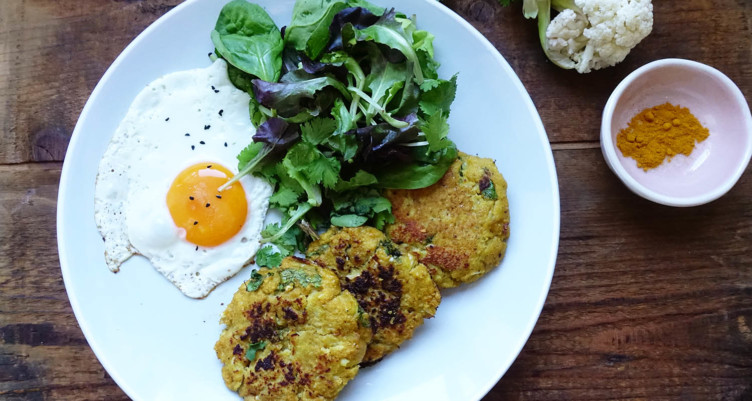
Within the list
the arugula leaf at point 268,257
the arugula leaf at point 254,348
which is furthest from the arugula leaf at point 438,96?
the arugula leaf at point 254,348

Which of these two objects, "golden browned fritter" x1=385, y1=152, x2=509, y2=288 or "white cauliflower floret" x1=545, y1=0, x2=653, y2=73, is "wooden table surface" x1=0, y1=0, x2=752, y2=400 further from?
"golden browned fritter" x1=385, y1=152, x2=509, y2=288

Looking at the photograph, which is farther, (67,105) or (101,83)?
(67,105)

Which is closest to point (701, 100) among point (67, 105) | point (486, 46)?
point (486, 46)

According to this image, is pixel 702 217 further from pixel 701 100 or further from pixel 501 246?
pixel 501 246

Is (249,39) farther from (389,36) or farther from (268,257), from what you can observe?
(268,257)

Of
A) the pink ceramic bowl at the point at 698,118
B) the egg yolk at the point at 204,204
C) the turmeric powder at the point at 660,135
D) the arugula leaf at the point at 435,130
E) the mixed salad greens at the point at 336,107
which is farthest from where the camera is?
the turmeric powder at the point at 660,135

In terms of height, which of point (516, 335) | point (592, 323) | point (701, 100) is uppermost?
point (701, 100)

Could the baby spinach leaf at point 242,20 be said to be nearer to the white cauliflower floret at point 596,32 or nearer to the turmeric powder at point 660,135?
the white cauliflower floret at point 596,32

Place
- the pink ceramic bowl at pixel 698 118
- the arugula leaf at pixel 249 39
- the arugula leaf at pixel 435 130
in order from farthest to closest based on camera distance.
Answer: the pink ceramic bowl at pixel 698 118
the arugula leaf at pixel 249 39
the arugula leaf at pixel 435 130
